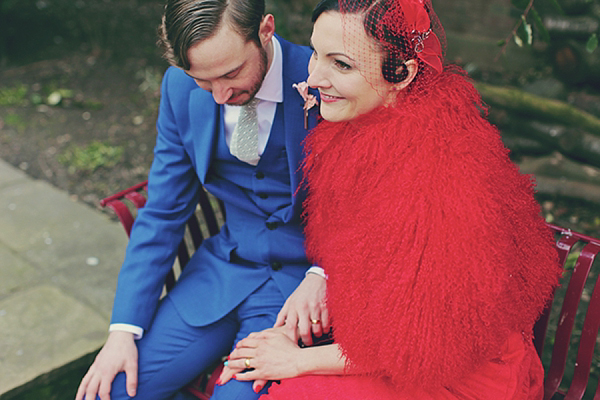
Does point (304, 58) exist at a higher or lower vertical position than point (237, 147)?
higher

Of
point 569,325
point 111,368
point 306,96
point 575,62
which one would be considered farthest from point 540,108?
point 111,368

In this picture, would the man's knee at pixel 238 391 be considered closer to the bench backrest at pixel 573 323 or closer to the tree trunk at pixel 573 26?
the bench backrest at pixel 573 323

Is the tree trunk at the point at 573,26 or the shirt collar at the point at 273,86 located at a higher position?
the tree trunk at the point at 573,26

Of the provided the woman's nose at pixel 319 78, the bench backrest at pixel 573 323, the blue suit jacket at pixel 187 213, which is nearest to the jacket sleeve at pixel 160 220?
the blue suit jacket at pixel 187 213

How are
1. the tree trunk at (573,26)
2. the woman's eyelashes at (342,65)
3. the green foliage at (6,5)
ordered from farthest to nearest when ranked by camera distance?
the green foliage at (6,5) < the tree trunk at (573,26) < the woman's eyelashes at (342,65)

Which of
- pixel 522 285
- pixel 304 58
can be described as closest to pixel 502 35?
pixel 304 58

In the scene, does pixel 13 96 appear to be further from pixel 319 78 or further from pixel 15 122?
pixel 319 78

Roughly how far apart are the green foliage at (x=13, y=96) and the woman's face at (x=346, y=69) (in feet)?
17.8

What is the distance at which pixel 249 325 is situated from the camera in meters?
1.99

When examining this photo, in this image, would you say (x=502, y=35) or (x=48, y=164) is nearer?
(x=48, y=164)

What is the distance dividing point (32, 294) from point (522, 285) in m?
2.59

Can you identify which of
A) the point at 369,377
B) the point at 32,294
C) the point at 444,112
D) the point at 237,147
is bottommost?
the point at 32,294

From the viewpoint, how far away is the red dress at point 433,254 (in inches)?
53.2

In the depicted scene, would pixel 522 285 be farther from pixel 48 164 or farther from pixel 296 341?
pixel 48 164
